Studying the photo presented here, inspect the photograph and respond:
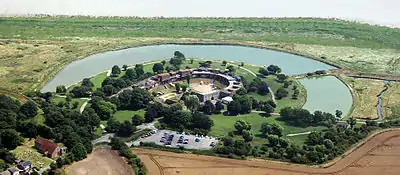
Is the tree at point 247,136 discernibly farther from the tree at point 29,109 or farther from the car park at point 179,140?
the tree at point 29,109

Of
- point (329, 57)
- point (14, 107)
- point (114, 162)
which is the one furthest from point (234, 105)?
point (329, 57)

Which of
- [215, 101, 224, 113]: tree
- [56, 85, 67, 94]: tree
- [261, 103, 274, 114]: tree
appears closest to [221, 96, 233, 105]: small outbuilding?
[215, 101, 224, 113]: tree

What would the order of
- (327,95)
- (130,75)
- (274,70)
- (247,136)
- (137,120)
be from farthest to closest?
1. (274,70)
2. (130,75)
3. (327,95)
4. (137,120)
5. (247,136)

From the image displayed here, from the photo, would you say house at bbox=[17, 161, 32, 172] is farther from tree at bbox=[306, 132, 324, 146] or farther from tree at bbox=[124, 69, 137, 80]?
tree at bbox=[306, 132, 324, 146]

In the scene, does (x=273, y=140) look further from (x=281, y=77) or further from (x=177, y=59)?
(x=177, y=59)

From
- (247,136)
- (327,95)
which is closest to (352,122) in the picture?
(327,95)
